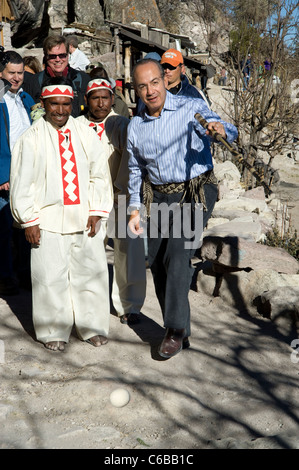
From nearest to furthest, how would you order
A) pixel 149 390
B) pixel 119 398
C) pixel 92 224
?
pixel 119 398 < pixel 149 390 < pixel 92 224

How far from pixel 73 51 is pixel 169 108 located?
497cm

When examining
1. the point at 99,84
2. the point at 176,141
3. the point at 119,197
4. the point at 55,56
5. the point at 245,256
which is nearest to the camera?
the point at 176,141

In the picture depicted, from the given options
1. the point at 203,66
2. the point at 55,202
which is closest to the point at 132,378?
the point at 55,202

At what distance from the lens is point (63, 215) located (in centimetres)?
371

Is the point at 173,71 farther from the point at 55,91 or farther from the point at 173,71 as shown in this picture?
the point at 55,91

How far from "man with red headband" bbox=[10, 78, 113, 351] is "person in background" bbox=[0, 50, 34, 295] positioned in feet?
3.07

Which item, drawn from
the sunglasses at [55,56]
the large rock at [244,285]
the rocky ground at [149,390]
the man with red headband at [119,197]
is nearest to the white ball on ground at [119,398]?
the rocky ground at [149,390]

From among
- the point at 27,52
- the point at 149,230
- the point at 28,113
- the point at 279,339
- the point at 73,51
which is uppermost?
the point at 27,52

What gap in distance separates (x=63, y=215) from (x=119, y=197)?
0.77m

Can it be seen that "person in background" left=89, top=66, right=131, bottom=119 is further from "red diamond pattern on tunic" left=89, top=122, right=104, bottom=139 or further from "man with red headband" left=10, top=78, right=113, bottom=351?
"man with red headband" left=10, top=78, right=113, bottom=351

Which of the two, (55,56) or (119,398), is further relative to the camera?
(55,56)

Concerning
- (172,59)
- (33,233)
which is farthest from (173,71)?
(33,233)

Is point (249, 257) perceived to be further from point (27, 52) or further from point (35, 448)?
point (27, 52)

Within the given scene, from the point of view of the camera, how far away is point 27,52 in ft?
52.5
